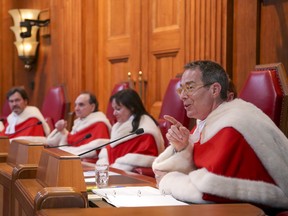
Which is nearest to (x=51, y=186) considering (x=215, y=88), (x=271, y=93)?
(x=215, y=88)

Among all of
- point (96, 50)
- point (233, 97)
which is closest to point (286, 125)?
point (233, 97)

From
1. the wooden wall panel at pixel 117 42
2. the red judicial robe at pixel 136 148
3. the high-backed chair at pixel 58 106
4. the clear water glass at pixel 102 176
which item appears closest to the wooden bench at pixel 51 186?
the clear water glass at pixel 102 176

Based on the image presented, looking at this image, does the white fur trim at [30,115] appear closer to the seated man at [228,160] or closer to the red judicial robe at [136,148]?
the red judicial robe at [136,148]

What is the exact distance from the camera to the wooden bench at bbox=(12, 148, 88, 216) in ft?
5.55

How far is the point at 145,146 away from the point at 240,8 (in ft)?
3.72

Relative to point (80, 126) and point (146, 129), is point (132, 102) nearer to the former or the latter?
point (146, 129)

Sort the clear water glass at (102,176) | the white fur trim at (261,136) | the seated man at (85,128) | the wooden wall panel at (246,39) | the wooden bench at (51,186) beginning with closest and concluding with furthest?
the wooden bench at (51,186) → the white fur trim at (261,136) → the clear water glass at (102,176) → the wooden wall panel at (246,39) → the seated man at (85,128)

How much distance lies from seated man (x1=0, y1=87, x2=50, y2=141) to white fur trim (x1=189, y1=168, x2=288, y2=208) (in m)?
4.18

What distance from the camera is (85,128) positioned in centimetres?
532

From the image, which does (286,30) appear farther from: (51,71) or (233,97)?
(51,71)

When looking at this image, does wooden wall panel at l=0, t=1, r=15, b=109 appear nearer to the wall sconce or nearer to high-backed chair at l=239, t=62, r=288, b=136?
the wall sconce

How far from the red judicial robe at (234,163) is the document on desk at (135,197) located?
5 cm

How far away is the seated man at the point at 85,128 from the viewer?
206 inches

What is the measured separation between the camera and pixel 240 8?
4168 mm
